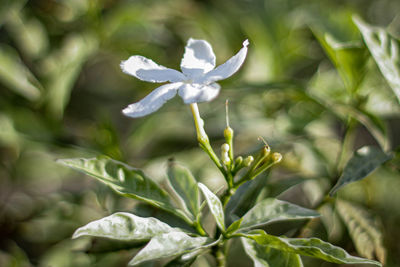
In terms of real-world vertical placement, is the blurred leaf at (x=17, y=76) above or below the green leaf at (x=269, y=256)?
above

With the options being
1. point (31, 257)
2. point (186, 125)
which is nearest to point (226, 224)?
point (186, 125)

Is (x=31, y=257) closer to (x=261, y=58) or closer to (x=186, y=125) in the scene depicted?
(x=186, y=125)

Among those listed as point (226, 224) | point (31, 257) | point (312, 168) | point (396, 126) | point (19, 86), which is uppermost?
point (19, 86)

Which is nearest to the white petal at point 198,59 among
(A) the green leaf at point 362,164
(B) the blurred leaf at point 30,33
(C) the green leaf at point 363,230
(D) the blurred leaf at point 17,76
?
(A) the green leaf at point 362,164

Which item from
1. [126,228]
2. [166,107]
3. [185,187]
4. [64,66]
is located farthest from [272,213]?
[64,66]

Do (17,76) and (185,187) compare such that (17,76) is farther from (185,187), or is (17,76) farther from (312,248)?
(312,248)

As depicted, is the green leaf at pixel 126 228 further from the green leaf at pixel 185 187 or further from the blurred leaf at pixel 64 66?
the blurred leaf at pixel 64 66

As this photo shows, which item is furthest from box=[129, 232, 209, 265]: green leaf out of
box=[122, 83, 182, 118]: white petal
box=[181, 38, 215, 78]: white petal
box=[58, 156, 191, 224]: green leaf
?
box=[181, 38, 215, 78]: white petal
